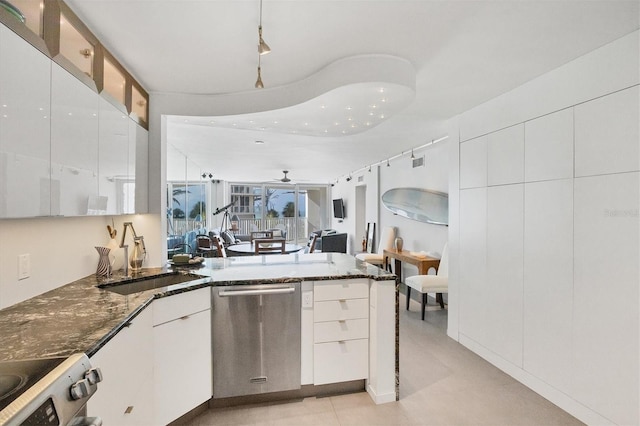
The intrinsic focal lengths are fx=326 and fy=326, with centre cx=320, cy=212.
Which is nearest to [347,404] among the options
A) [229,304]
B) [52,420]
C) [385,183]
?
[229,304]

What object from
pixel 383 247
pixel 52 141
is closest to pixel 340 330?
pixel 52 141

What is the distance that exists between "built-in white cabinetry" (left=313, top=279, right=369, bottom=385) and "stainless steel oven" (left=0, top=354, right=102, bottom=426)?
5.05 ft

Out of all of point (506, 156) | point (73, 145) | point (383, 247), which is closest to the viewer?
point (73, 145)

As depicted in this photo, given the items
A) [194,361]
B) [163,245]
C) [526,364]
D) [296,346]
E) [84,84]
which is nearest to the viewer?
[84,84]

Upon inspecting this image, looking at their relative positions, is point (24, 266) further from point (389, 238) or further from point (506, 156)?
point (389, 238)

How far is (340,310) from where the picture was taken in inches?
95.9

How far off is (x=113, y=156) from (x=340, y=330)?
193 centimetres

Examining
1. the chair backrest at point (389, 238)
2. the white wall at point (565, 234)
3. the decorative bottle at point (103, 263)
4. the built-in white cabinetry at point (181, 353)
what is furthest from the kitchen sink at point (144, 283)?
the chair backrest at point (389, 238)

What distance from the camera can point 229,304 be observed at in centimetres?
230

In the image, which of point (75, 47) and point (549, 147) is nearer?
point (75, 47)

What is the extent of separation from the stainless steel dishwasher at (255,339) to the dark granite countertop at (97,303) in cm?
11

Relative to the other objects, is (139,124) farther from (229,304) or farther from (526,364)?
(526,364)

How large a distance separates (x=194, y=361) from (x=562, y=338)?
2.55 meters

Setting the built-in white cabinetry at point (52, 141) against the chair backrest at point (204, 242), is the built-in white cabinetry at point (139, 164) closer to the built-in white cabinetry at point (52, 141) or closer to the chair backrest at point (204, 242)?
the built-in white cabinetry at point (52, 141)
